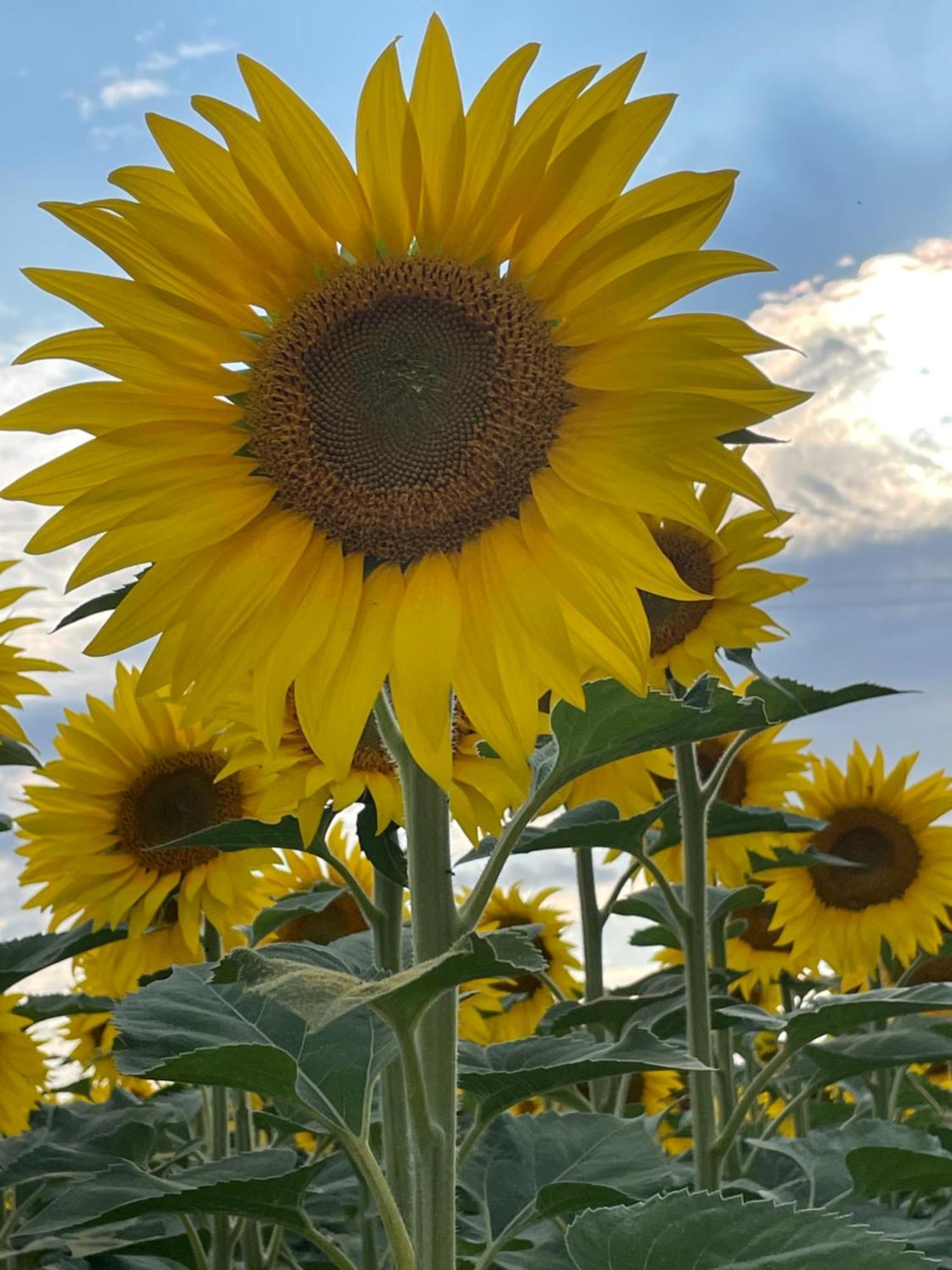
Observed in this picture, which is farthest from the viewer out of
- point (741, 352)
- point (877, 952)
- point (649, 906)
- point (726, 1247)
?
point (877, 952)

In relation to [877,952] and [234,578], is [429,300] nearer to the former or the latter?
[234,578]

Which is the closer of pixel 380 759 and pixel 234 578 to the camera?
pixel 234 578

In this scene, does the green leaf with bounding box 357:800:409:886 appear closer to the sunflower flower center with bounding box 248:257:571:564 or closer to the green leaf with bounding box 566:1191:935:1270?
the sunflower flower center with bounding box 248:257:571:564

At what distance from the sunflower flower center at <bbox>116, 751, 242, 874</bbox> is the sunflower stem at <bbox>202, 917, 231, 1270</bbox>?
178 mm

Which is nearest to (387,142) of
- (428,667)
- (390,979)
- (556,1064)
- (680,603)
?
(428,667)

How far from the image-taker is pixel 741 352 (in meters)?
1.48

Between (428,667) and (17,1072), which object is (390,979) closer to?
(428,667)

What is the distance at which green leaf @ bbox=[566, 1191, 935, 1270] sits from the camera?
1237mm

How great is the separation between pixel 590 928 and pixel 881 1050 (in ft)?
3.27

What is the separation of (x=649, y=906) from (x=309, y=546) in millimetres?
1722

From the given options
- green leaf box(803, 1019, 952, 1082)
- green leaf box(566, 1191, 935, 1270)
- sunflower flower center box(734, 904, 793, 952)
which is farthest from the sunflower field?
sunflower flower center box(734, 904, 793, 952)

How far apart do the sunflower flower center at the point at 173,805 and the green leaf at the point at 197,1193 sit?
4.36ft

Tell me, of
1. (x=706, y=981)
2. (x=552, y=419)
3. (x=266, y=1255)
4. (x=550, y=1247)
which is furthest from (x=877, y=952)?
(x=552, y=419)

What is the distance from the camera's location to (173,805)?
3.42 metres
